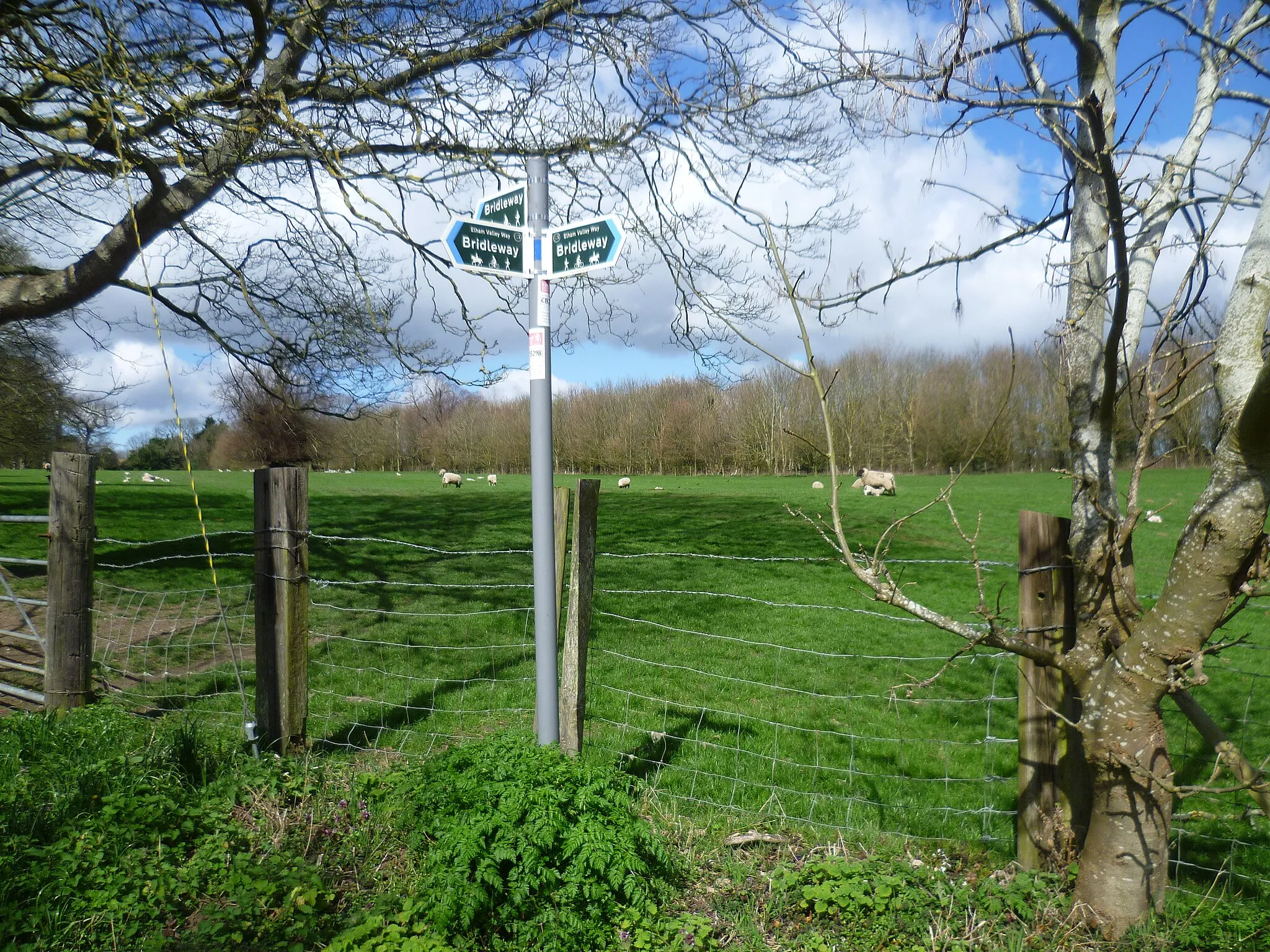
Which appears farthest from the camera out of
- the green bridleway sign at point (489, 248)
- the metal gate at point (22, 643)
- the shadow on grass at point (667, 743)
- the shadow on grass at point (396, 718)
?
the metal gate at point (22, 643)

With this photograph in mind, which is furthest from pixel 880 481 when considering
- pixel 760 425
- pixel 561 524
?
pixel 561 524

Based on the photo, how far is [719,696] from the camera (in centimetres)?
600

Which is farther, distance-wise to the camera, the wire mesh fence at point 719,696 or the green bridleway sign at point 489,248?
the wire mesh fence at point 719,696

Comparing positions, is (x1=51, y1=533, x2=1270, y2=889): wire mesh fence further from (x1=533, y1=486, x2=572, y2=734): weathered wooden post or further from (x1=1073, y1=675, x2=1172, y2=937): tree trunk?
(x1=533, y1=486, x2=572, y2=734): weathered wooden post

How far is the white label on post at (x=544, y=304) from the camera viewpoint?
315 centimetres

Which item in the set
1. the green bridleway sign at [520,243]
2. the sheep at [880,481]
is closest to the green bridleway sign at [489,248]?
the green bridleway sign at [520,243]

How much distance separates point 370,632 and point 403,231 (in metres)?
3.66

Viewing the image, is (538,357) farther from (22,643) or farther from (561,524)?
(22,643)

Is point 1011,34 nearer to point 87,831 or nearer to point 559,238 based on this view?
point 559,238

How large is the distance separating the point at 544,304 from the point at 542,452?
1.94 feet

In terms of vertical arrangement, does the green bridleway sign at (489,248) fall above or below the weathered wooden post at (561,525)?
above

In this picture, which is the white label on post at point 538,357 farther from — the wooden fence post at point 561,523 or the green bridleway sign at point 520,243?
the wooden fence post at point 561,523

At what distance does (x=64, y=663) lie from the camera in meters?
4.64

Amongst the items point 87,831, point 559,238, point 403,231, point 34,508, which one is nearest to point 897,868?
point 559,238
